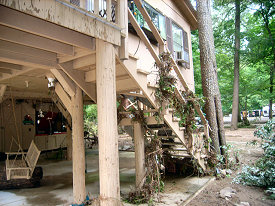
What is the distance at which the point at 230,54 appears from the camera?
17953mm

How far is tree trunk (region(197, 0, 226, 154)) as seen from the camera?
20.6 ft

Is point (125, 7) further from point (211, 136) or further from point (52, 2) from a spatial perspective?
point (211, 136)

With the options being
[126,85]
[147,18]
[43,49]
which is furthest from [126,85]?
[43,49]

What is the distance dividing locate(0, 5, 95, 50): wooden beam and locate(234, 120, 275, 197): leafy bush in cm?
459

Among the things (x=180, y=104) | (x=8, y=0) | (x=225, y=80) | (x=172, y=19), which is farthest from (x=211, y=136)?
(x=225, y=80)

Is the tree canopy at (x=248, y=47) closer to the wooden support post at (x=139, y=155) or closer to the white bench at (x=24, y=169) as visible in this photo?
the wooden support post at (x=139, y=155)

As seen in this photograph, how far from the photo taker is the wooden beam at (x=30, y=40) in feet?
8.71

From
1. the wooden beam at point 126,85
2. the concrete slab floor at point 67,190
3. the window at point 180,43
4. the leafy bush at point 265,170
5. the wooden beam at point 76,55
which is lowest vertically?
the concrete slab floor at point 67,190

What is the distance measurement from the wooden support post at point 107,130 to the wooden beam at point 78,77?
134 centimetres

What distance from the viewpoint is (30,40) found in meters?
2.92

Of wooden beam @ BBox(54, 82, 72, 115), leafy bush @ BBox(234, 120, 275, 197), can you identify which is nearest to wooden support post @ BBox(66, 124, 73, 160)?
wooden beam @ BBox(54, 82, 72, 115)

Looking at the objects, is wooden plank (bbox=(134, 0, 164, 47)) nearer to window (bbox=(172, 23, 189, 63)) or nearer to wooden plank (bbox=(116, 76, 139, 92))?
wooden plank (bbox=(116, 76, 139, 92))

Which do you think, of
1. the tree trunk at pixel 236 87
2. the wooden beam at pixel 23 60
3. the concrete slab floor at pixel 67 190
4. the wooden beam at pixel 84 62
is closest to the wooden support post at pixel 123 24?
the wooden beam at pixel 84 62

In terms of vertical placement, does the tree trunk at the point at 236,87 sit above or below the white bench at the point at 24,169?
above
